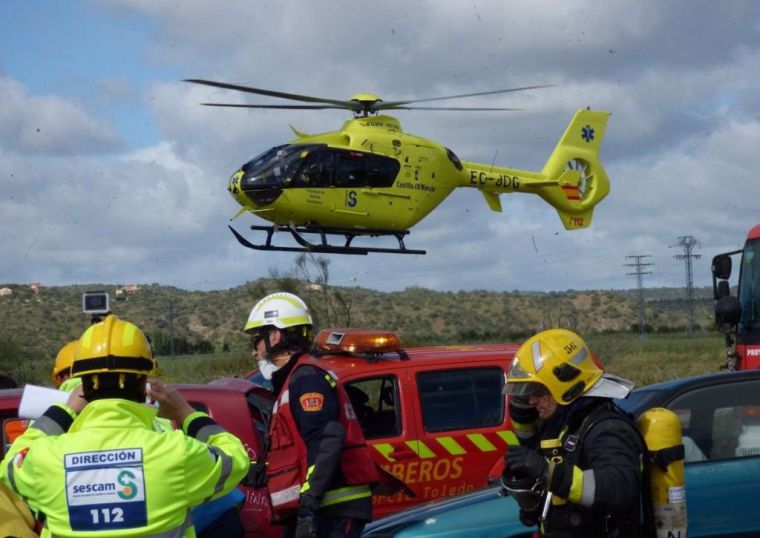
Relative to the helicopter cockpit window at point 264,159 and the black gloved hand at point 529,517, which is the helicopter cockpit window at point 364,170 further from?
the black gloved hand at point 529,517

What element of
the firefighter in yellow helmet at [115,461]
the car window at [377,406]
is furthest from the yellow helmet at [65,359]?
the car window at [377,406]

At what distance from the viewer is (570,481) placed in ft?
12.2

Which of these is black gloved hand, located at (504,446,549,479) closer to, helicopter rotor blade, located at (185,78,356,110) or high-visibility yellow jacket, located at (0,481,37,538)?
high-visibility yellow jacket, located at (0,481,37,538)

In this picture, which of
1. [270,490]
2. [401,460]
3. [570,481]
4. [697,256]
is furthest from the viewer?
[697,256]

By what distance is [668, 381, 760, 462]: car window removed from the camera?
628 centimetres

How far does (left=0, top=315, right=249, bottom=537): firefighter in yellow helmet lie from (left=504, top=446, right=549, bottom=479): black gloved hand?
0.86m

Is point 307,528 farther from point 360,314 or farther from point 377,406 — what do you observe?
point 360,314

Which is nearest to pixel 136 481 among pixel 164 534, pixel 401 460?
pixel 164 534

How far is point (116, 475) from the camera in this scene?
3.31 metres

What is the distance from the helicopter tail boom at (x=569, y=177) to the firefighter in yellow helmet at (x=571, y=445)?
1810 centimetres

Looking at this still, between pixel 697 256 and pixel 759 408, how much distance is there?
50.9m

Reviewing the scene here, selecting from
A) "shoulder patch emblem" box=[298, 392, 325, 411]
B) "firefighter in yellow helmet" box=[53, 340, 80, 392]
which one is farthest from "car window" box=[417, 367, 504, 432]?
"firefighter in yellow helmet" box=[53, 340, 80, 392]

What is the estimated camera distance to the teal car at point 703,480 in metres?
5.86

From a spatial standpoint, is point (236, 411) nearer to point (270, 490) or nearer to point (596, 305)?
point (270, 490)
